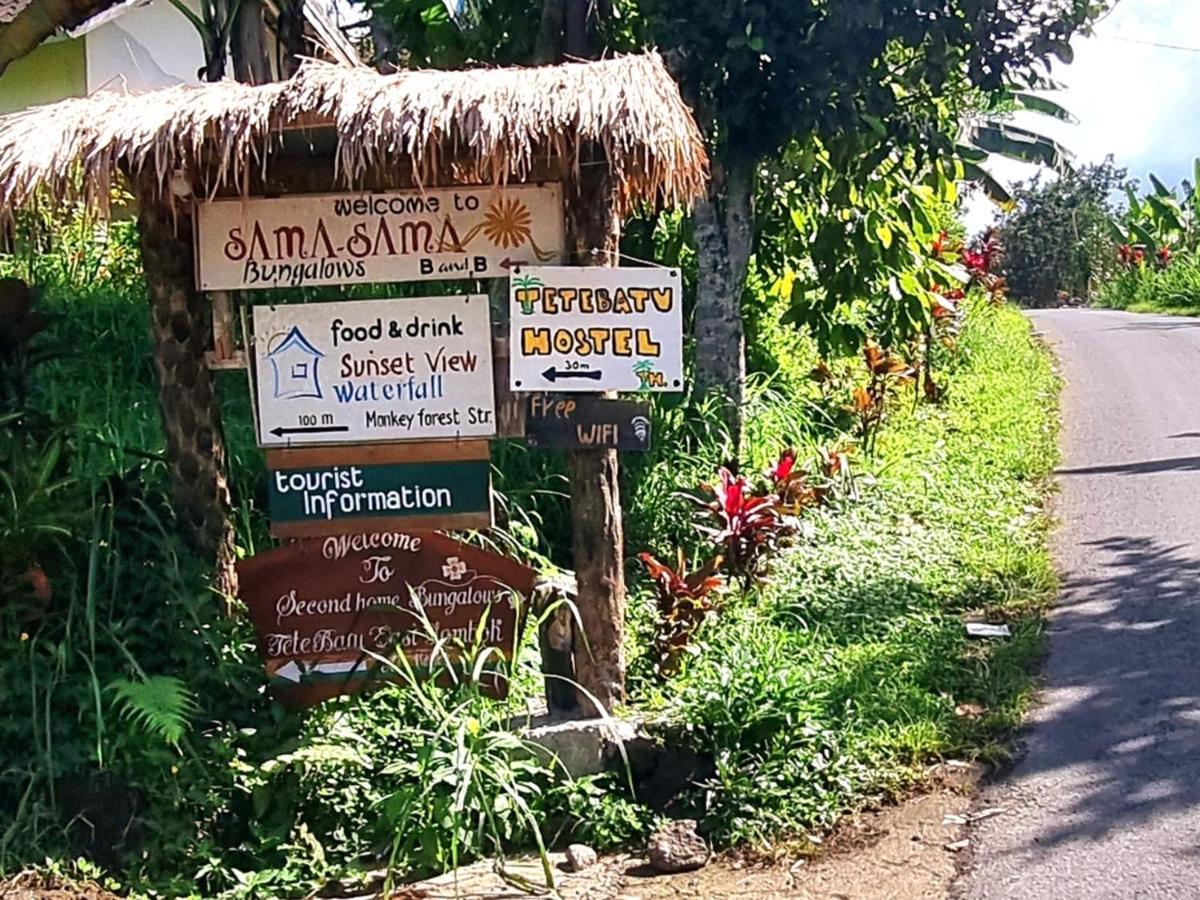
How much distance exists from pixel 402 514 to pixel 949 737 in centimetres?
223

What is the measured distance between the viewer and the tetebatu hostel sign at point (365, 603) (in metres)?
5.06

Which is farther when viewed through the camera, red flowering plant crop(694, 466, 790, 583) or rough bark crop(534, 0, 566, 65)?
rough bark crop(534, 0, 566, 65)

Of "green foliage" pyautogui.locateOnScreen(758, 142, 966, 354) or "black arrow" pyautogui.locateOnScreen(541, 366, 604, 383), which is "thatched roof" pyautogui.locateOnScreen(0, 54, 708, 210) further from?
"green foliage" pyautogui.locateOnScreen(758, 142, 966, 354)

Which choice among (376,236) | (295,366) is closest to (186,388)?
(295,366)

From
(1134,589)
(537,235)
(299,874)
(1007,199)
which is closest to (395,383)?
(537,235)

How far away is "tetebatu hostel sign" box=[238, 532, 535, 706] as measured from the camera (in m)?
5.06

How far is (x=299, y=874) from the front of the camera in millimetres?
4473

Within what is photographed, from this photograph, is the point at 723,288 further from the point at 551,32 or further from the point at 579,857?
the point at 579,857

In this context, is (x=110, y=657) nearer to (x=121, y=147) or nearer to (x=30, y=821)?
(x=30, y=821)

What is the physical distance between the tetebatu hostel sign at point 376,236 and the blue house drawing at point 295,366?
22 cm

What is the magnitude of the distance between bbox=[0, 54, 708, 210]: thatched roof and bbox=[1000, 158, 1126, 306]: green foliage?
35.0 m

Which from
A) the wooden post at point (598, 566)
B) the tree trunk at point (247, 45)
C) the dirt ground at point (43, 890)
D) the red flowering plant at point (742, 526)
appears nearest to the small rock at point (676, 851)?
the wooden post at point (598, 566)

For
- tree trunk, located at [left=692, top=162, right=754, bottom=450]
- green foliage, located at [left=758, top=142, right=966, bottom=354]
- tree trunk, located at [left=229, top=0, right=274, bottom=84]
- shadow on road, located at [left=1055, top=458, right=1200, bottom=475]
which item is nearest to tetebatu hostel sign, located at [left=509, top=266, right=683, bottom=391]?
tree trunk, located at [left=692, top=162, right=754, bottom=450]

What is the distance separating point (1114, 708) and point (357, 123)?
11.9 feet
